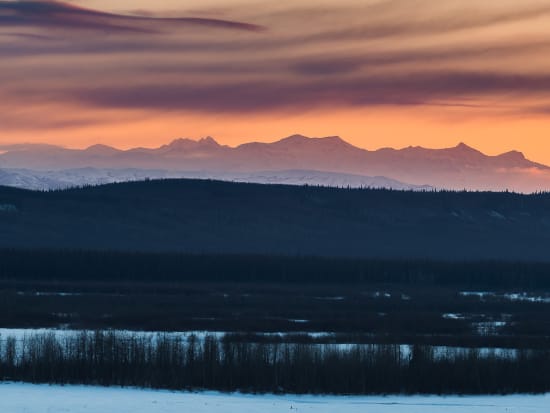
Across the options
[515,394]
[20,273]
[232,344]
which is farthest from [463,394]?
[20,273]

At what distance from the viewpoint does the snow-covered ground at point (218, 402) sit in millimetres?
46312

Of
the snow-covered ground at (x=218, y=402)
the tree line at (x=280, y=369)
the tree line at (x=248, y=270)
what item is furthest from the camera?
the tree line at (x=248, y=270)

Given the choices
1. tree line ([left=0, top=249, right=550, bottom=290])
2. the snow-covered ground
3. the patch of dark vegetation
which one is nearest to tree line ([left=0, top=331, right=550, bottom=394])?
the snow-covered ground

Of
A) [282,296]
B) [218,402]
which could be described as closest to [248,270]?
[282,296]

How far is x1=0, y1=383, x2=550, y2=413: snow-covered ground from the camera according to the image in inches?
1823

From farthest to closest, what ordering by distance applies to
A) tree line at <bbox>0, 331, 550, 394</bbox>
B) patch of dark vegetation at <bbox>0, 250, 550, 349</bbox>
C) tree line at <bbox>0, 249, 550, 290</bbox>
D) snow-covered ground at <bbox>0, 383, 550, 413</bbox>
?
tree line at <bbox>0, 249, 550, 290</bbox>, patch of dark vegetation at <bbox>0, 250, 550, 349</bbox>, tree line at <bbox>0, 331, 550, 394</bbox>, snow-covered ground at <bbox>0, 383, 550, 413</bbox>

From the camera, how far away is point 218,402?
4891 centimetres

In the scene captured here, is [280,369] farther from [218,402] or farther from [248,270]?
[248,270]

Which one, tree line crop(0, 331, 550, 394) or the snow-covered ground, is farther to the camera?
tree line crop(0, 331, 550, 394)

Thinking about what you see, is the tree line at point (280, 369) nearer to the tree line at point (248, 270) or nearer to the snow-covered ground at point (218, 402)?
the snow-covered ground at point (218, 402)

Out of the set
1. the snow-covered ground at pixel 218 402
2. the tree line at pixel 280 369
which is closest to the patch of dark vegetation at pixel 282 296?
the tree line at pixel 280 369

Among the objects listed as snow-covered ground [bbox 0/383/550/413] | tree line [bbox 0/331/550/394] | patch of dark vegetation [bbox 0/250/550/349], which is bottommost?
snow-covered ground [bbox 0/383/550/413]

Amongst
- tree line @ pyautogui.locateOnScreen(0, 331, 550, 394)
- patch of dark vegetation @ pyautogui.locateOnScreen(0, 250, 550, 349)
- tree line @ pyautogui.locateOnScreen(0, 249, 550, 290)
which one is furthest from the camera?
tree line @ pyautogui.locateOnScreen(0, 249, 550, 290)

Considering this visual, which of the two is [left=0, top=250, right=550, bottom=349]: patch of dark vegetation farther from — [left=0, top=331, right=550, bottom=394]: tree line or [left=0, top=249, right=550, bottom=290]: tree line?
[left=0, top=331, right=550, bottom=394]: tree line
